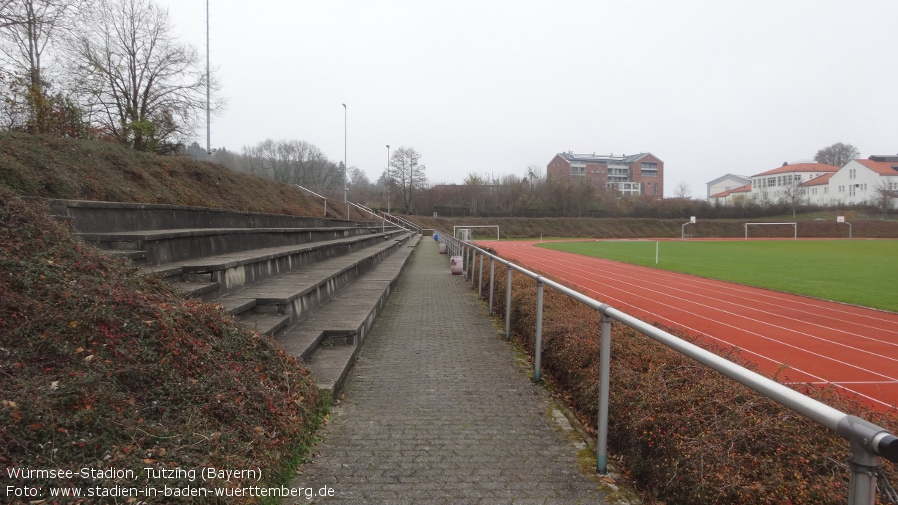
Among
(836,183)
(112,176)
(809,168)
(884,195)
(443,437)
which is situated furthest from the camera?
(809,168)

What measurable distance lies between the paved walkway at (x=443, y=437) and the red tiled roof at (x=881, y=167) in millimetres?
108225

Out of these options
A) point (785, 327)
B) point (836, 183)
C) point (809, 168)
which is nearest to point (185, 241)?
point (785, 327)

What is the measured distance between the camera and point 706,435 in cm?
256

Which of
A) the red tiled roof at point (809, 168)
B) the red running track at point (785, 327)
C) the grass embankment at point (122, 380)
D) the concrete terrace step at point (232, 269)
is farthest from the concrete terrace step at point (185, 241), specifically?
the red tiled roof at point (809, 168)

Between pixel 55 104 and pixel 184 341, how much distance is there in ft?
39.5

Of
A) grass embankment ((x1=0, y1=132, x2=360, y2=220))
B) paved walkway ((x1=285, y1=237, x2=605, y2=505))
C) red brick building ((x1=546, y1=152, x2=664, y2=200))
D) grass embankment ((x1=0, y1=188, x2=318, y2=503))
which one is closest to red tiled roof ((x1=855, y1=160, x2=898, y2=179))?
red brick building ((x1=546, y1=152, x2=664, y2=200))

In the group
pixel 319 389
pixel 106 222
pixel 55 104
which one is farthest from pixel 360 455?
pixel 55 104

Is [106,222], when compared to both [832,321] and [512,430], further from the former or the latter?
[832,321]

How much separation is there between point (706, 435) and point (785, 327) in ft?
29.2

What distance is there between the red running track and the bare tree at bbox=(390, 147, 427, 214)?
212 ft

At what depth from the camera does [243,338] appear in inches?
152

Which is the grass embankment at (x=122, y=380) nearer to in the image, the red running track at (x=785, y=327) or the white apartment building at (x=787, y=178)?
the red running track at (x=785, y=327)

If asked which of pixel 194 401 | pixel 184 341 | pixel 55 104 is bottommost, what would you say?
pixel 194 401

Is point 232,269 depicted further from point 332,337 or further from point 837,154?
point 837,154
